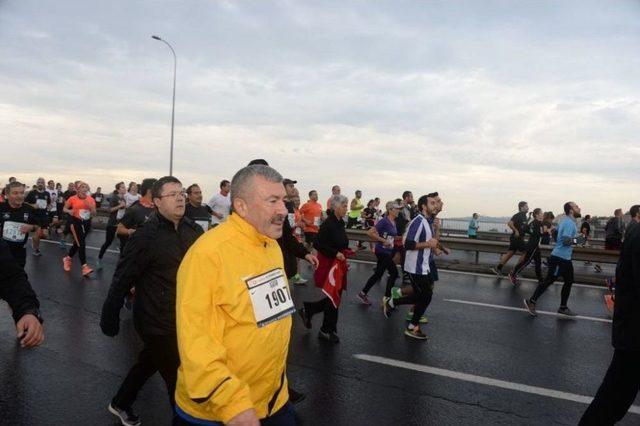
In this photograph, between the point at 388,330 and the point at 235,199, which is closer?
the point at 235,199

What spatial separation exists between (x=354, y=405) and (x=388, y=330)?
269 cm

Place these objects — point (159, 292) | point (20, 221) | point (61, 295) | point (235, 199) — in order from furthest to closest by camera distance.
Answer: point (61, 295) < point (20, 221) < point (159, 292) < point (235, 199)

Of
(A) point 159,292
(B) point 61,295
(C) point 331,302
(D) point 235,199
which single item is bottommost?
(B) point 61,295

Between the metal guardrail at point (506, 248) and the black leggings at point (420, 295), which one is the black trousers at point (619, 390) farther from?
the metal guardrail at point (506, 248)

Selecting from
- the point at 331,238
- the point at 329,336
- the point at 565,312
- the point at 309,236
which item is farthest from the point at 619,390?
the point at 309,236

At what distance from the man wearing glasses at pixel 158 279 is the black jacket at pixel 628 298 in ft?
9.10

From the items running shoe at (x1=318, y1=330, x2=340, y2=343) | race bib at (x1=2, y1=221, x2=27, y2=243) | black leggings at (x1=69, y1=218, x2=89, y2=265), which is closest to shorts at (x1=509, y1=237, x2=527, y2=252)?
running shoe at (x1=318, y1=330, x2=340, y2=343)

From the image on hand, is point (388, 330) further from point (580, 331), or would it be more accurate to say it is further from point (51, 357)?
point (51, 357)

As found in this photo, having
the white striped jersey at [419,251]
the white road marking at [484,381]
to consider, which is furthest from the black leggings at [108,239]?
the white road marking at [484,381]

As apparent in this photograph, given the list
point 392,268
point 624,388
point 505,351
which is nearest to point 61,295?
point 392,268

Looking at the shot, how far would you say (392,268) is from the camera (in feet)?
29.5

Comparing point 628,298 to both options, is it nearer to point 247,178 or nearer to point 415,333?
point 247,178

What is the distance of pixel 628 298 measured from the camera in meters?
3.27

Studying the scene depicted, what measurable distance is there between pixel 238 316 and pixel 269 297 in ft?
0.56
